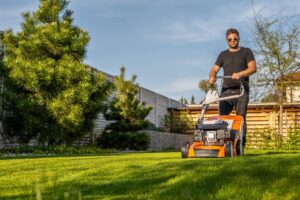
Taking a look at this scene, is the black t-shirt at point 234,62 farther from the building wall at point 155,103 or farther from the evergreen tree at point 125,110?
the building wall at point 155,103

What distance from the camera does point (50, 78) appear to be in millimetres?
14375

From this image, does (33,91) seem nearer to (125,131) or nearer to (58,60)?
(58,60)

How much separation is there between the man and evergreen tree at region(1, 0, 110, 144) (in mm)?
8012

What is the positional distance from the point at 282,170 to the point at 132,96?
50.0ft

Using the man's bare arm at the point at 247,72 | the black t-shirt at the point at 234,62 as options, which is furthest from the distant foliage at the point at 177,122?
the man's bare arm at the point at 247,72

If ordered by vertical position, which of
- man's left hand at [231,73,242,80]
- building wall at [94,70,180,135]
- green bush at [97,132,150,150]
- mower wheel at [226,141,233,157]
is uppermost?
building wall at [94,70,180,135]

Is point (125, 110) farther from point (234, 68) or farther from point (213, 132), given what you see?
point (213, 132)

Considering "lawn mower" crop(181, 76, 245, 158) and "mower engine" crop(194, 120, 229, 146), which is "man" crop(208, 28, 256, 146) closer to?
"lawn mower" crop(181, 76, 245, 158)

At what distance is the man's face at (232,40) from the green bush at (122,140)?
→ 39.1ft

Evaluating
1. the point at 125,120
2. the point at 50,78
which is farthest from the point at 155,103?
the point at 50,78

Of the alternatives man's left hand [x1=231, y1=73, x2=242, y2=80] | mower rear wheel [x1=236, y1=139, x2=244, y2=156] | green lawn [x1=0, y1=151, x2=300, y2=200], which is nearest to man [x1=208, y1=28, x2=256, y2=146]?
man's left hand [x1=231, y1=73, x2=242, y2=80]

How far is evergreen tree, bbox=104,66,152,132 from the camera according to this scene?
18859 mm

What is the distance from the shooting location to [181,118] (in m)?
25.9

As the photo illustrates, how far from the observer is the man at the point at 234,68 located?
683cm
